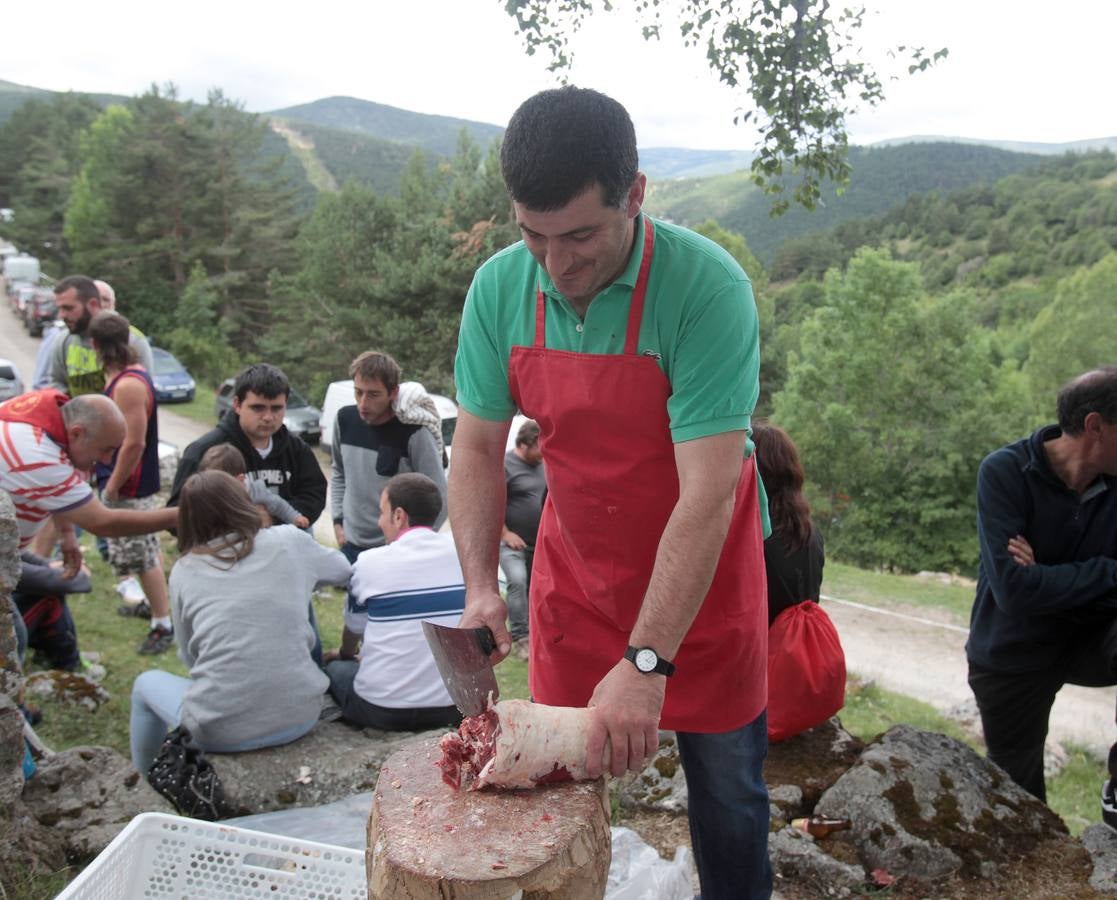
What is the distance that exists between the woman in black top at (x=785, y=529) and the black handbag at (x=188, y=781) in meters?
2.21

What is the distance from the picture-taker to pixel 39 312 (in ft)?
106

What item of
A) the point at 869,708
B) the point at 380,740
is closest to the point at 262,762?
the point at 380,740

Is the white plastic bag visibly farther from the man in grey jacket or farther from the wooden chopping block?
the man in grey jacket

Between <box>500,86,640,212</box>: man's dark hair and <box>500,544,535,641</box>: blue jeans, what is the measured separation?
4811mm

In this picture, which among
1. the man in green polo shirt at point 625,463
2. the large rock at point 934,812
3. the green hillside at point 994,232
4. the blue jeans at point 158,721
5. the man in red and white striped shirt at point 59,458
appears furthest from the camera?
the green hillside at point 994,232

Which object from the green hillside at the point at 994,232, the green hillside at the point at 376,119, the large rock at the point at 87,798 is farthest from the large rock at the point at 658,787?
the green hillside at the point at 376,119

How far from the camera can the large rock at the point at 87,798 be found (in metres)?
3.00

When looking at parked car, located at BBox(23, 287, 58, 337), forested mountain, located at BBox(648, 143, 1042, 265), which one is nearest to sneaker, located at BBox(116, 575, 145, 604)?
parked car, located at BBox(23, 287, 58, 337)

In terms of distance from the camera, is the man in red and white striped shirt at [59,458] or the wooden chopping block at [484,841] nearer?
the wooden chopping block at [484,841]

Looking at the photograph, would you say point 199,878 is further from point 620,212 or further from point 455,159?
point 455,159

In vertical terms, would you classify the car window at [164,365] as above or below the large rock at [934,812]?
below

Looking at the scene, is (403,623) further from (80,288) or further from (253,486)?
(80,288)

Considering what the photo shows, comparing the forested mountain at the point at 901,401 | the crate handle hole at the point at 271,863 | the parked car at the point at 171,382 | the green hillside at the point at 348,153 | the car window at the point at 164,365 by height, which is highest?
the green hillside at the point at 348,153

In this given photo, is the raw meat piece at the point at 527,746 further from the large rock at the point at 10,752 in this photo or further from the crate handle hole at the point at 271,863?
the large rock at the point at 10,752
